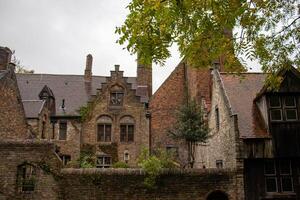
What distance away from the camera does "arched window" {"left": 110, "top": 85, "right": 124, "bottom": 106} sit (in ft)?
95.3

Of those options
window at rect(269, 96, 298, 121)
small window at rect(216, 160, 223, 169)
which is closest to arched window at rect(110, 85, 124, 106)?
small window at rect(216, 160, 223, 169)

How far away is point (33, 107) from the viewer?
1134 inches

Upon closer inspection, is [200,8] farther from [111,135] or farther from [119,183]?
[111,135]

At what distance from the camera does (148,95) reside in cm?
3119

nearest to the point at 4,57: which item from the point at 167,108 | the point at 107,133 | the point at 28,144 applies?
the point at 107,133

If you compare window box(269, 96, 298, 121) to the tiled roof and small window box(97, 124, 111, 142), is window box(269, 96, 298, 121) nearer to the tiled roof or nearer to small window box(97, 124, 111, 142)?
small window box(97, 124, 111, 142)

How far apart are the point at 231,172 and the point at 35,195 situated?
8509 mm

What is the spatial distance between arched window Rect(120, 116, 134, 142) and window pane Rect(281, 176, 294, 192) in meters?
14.4

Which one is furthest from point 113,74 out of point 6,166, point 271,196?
point 271,196

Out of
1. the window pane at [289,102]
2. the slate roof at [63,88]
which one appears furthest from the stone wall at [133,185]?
the slate roof at [63,88]

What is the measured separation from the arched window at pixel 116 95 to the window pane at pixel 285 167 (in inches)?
607

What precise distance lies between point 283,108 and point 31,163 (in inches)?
460

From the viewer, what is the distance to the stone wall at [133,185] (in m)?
15.4

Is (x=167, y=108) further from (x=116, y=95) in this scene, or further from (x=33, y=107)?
(x=33, y=107)
